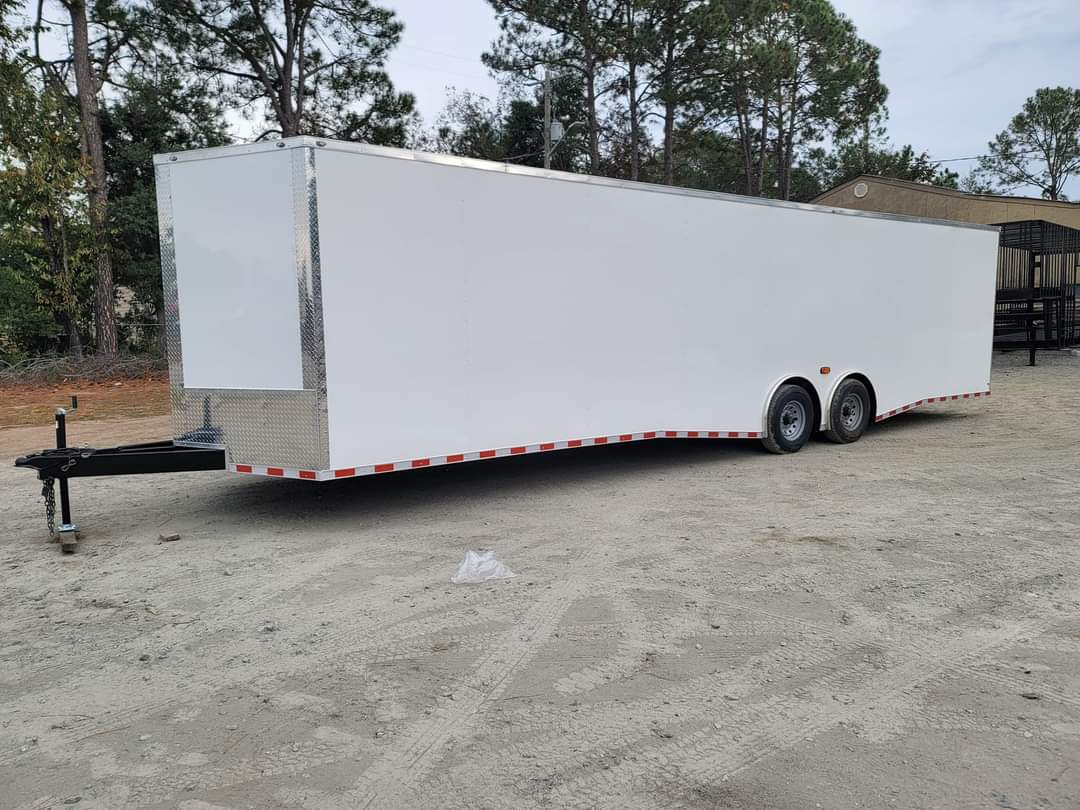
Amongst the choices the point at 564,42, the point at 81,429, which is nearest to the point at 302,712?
the point at 81,429

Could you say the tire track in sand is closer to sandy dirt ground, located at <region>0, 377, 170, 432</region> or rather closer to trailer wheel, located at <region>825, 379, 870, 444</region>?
trailer wheel, located at <region>825, 379, 870, 444</region>

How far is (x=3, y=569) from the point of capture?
559cm

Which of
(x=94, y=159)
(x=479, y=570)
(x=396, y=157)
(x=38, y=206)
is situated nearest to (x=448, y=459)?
(x=479, y=570)

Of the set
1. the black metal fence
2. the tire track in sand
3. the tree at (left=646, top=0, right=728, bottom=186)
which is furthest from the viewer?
the tree at (left=646, top=0, right=728, bottom=186)

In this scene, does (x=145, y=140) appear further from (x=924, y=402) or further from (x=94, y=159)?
(x=924, y=402)

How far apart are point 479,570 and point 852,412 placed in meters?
6.73

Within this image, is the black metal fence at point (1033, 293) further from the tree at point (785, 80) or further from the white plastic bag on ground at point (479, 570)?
the white plastic bag on ground at point (479, 570)

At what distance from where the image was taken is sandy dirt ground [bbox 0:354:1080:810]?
304cm

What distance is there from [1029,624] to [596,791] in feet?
9.16

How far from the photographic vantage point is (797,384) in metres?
9.59

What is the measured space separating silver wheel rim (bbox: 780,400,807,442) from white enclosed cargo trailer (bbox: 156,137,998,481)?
0.03 metres

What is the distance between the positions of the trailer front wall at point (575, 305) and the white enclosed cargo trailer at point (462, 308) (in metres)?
0.02

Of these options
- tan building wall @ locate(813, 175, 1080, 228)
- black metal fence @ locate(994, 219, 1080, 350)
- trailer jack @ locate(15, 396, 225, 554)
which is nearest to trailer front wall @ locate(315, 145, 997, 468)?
trailer jack @ locate(15, 396, 225, 554)

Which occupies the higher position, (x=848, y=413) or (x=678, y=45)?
(x=678, y=45)
